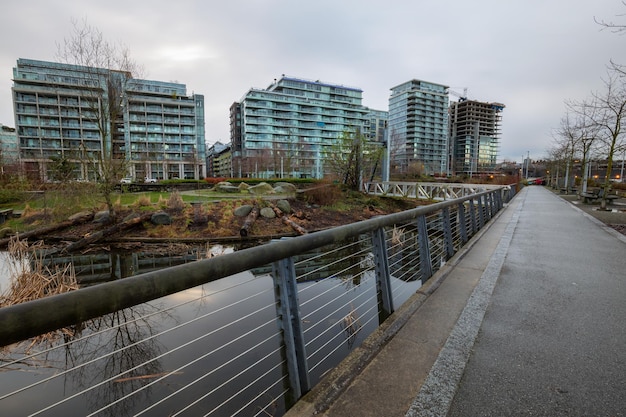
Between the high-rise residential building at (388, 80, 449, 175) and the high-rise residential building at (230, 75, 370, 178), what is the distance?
30.3 m

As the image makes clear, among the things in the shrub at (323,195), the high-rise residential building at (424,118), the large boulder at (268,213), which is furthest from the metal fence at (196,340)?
the high-rise residential building at (424,118)

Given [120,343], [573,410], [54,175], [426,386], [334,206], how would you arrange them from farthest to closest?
[334,206] → [54,175] → [120,343] → [426,386] → [573,410]

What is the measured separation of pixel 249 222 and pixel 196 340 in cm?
1154

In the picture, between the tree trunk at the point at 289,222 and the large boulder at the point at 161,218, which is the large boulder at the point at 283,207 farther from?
A: the large boulder at the point at 161,218

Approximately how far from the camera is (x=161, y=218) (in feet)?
44.9

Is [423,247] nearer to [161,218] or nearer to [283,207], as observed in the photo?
[283,207]

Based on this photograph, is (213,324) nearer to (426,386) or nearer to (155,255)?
(426,386)

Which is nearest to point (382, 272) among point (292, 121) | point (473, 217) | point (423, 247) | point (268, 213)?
point (423, 247)

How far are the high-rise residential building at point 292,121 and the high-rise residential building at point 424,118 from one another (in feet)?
99.6

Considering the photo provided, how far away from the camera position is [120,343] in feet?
15.9

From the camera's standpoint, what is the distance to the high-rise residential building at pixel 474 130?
146 meters

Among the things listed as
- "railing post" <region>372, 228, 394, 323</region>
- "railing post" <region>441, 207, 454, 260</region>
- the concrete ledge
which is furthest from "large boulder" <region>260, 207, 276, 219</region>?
"railing post" <region>372, 228, 394, 323</region>

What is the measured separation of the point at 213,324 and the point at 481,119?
17433 cm

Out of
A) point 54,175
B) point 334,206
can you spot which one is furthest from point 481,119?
point 54,175
